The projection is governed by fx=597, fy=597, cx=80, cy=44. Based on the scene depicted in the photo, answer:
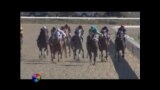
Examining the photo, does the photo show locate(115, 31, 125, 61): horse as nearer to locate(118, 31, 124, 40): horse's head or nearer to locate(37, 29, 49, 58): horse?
locate(118, 31, 124, 40): horse's head

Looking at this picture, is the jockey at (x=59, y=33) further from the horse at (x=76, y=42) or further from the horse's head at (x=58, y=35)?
the horse at (x=76, y=42)

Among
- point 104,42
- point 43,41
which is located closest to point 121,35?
point 104,42

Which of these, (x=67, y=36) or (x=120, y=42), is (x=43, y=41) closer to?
(x=67, y=36)

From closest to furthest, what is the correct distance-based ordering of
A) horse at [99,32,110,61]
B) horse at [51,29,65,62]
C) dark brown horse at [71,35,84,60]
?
horse at [51,29,65,62], horse at [99,32,110,61], dark brown horse at [71,35,84,60]

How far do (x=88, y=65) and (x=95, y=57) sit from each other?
180 mm

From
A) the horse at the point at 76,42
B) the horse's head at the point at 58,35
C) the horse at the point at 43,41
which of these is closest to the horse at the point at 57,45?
the horse's head at the point at 58,35

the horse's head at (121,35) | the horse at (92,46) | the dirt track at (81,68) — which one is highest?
the horse's head at (121,35)

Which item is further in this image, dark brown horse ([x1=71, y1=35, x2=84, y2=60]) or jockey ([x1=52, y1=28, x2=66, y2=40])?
dark brown horse ([x1=71, y1=35, x2=84, y2=60])

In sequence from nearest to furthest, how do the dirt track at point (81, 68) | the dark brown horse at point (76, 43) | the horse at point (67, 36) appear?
the dirt track at point (81, 68), the horse at point (67, 36), the dark brown horse at point (76, 43)

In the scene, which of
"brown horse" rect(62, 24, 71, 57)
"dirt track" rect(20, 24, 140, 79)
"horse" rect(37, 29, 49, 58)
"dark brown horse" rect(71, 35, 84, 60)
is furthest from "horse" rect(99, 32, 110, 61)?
"horse" rect(37, 29, 49, 58)

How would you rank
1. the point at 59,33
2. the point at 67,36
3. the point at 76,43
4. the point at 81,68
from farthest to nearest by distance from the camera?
the point at 76,43 → the point at 67,36 → the point at 59,33 → the point at 81,68
